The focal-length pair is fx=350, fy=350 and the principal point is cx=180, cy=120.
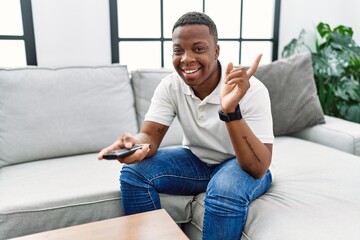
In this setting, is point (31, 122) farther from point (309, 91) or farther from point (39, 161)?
point (309, 91)

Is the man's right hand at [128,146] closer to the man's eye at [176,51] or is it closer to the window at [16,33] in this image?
the man's eye at [176,51]

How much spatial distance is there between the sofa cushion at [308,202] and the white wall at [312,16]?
1.23 metres

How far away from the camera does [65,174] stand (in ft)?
4.76

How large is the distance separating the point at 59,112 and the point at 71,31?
1.75ft

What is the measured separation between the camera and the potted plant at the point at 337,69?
2291 millimetres

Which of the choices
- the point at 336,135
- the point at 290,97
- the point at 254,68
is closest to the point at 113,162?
the point at 254,68

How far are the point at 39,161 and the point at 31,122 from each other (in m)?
0.19

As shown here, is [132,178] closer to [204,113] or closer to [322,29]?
[204,113]

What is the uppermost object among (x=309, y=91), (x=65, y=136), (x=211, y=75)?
(x=211, y=75)

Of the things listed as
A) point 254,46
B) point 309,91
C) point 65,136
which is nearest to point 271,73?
point 309,91

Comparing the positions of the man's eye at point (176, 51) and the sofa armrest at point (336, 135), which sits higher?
the man's eye at point (176, 51)

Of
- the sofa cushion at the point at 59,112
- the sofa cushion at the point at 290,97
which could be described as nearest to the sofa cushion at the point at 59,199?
the sofa cushion at the point at 59,112

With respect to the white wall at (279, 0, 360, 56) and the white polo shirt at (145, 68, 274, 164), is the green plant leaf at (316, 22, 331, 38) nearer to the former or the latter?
the white wall at (279, 0, 360, 56)

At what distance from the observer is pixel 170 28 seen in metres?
2.29
